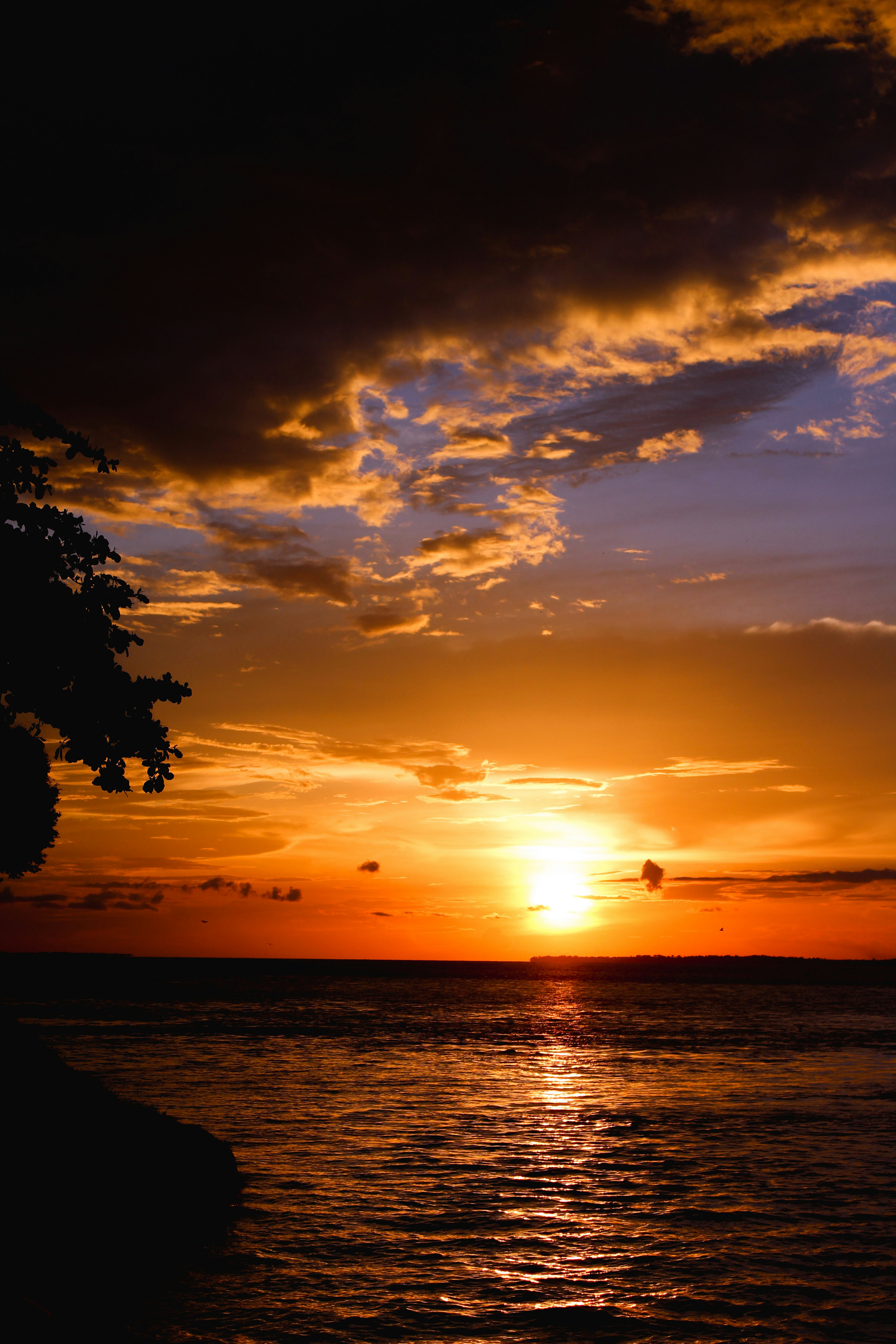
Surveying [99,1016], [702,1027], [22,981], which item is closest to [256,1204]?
[99,1016]

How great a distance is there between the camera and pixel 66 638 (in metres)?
21.5

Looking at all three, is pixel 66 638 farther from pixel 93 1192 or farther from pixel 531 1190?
pixel 531 1190

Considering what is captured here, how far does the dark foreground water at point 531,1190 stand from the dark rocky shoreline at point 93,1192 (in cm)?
87

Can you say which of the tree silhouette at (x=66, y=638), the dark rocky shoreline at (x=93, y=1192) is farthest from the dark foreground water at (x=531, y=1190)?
the tree silhouette at (x=66, y=638)

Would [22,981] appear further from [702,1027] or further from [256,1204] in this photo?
[256,1204]

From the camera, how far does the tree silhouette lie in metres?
20.9

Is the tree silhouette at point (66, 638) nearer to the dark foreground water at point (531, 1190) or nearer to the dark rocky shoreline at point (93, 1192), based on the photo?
the dark rocky shoreline at point (93, 1192)

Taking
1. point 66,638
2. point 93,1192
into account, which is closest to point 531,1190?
point 93,1192

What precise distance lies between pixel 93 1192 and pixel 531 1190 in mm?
11862

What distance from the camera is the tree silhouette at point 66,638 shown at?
2092 centimetres

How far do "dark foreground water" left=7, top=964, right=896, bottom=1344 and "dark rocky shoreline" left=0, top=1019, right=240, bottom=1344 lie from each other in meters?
0.87

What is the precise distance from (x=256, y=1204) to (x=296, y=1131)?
32.3ft

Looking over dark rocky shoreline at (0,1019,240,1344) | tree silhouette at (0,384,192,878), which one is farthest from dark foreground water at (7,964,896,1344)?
tree silhouette at (0,384,192,878)

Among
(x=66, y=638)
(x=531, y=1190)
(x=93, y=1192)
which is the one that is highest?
(x=66, y=638)
